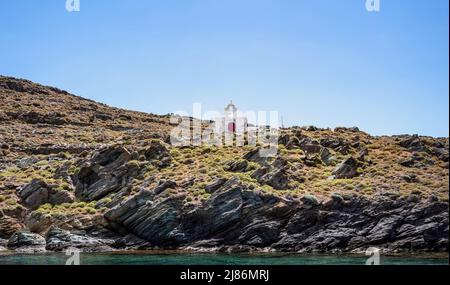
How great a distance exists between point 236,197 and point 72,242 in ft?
43.2

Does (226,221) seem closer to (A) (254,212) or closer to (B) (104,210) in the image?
(A) (254,212)

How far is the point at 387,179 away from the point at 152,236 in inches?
782

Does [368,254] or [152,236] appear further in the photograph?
[152,236]

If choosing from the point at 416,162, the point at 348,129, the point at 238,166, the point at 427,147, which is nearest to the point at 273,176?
the point at 238,166

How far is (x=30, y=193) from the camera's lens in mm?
49000

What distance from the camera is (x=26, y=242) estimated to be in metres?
41.7

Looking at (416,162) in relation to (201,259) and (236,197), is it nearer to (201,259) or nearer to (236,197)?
(236,197)

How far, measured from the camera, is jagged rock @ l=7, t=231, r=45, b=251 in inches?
1619

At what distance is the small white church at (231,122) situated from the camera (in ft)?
231

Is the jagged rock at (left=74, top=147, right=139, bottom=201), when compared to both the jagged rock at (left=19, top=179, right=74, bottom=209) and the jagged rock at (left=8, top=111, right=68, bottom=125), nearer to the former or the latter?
the jagged rock at (left=19, top=179, right=74, bottom=209)

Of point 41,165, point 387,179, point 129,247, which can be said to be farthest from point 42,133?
point 387,179

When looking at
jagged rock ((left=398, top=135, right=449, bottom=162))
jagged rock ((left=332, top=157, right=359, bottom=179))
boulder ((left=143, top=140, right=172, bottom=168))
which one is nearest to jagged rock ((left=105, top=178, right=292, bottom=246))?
jagged rock ((left=332, top=157, right=359, bottom=179))

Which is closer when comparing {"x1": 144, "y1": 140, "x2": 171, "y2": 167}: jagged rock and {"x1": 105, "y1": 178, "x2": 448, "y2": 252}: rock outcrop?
{"x1": 105, "y1": 178, "x2": 448, "y2": 252}: rock outcrop

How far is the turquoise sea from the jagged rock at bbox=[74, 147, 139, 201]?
38.7 feet
